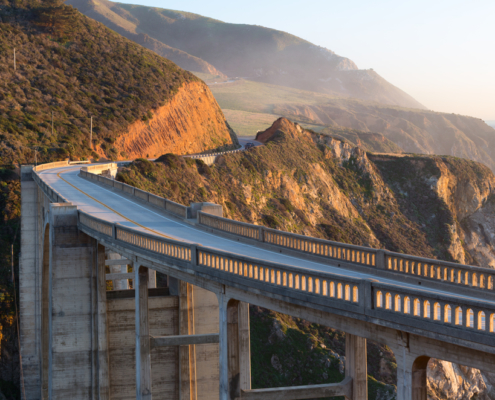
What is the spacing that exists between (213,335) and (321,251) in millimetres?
4538

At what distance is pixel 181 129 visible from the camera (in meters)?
83.8

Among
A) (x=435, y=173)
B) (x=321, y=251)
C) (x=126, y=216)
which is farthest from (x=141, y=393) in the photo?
(x=435, y=173)

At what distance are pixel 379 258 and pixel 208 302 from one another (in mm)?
9204

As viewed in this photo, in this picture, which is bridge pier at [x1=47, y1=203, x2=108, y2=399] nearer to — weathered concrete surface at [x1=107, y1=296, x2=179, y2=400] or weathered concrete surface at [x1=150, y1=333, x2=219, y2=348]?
weathered concrete surface at [x1=107, y1=296, x2=179, y2=400]

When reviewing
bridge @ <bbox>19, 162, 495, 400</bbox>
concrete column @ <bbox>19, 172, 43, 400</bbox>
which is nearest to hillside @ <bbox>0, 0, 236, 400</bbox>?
concrete column @ <bbox>19, 172, 43, 400</bbox>

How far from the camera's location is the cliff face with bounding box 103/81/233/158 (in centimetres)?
7412

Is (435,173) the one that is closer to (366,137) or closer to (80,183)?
(80,183)

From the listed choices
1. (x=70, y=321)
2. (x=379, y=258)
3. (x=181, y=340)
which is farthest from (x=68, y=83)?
(x=379, y=258)

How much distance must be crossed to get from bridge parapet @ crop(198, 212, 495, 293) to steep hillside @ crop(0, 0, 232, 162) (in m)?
40.7

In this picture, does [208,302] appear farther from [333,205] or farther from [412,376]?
[333,205]

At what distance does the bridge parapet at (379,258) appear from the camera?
12.8m

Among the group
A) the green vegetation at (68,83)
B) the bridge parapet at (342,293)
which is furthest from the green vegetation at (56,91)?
the bridge parapet at (342,293)

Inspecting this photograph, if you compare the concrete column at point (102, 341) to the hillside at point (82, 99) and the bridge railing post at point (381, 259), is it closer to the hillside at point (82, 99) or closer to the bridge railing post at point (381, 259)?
the bridge railing post at point (381, 259)

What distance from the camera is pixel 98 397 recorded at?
21.2 metres
